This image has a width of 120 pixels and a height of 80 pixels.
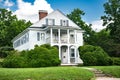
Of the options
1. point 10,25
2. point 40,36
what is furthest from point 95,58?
point 10,25

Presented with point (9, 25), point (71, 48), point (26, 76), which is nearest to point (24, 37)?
point (71, 48)

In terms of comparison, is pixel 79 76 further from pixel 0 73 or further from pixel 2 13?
pixel 2 13

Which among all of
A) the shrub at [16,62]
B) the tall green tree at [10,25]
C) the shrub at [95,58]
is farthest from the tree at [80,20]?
the shrub at [16,62]

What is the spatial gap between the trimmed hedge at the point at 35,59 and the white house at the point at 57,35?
5.82m

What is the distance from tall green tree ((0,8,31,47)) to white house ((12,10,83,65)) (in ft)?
58.4

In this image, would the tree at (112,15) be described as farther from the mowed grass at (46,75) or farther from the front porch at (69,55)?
the mowed grass at (46,75)

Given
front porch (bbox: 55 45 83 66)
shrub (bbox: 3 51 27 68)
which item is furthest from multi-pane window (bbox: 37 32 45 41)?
shrub (bbox: 3 51 27 68)

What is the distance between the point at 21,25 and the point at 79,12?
14283 mm

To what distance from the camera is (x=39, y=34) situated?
45.7 meters

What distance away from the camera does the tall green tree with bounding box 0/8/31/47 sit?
65.1m

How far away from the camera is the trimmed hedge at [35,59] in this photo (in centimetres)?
3522

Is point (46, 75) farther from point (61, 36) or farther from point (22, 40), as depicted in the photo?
point (22, 40)

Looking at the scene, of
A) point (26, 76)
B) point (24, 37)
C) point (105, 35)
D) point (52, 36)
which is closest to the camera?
point (26, 76)

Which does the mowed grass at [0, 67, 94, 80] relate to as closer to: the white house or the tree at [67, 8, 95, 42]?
the white house
